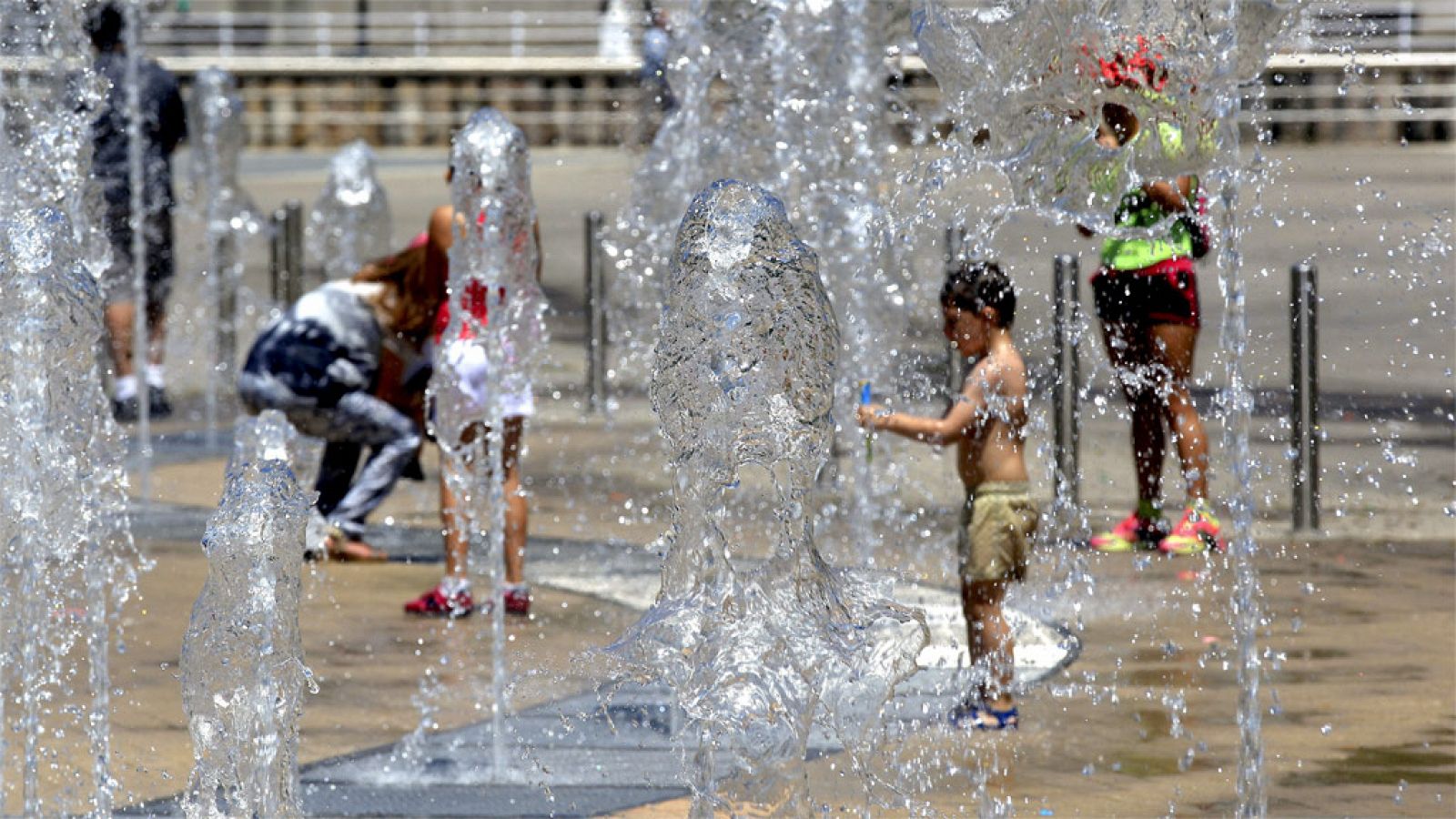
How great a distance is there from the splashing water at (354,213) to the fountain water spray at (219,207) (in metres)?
0.61

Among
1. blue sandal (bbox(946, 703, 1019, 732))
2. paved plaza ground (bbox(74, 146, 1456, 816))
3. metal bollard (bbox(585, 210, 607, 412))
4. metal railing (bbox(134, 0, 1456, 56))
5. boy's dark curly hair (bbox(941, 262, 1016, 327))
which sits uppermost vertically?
metal railing (bbox(134, 0, 1456, 56))

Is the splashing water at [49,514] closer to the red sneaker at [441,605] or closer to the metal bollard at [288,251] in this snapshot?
the red sneaker at [441,605]

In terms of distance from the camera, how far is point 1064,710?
19.4 ft

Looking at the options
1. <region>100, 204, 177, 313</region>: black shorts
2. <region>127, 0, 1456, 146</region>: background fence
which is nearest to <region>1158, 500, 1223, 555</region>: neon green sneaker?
<region>100, 204, 177, 313</region>: black shorts

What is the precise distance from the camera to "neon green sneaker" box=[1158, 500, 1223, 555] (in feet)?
25.5

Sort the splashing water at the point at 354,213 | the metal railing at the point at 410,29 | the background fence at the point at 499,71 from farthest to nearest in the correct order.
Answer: the metal railing at the point at 410,29, the background fence at the point at 499,71, the splashing water at the point at 354,213

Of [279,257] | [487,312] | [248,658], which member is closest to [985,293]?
[487,312]

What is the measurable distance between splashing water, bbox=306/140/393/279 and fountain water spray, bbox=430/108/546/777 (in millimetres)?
7336

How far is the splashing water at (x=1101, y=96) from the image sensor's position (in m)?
5.53

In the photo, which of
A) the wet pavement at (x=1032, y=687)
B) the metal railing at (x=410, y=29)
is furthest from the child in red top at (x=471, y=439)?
the metal railing at (x=410, y=29)

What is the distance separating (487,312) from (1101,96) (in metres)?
2.03

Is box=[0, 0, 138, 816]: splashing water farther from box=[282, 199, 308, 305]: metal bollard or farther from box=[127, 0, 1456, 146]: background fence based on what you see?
box=[127, 0, 1456, 146]: background fence

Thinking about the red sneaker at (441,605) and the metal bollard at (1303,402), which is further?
the metal bollard at (1303,402)

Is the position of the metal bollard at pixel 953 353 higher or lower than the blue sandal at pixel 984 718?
higher
